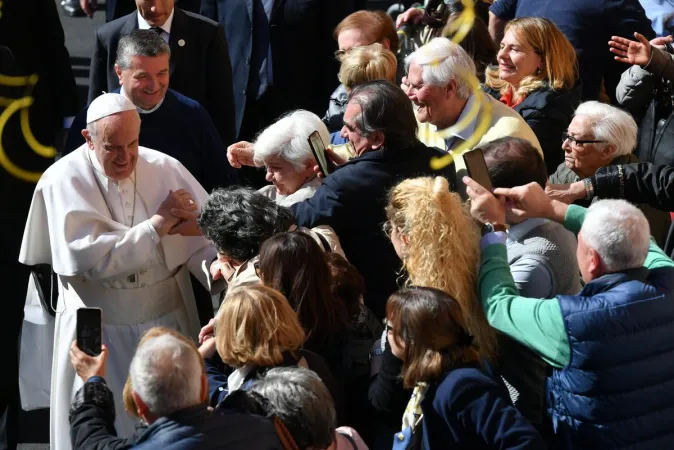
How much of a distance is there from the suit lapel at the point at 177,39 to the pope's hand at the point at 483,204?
10.3 ft

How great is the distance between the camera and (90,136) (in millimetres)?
4562

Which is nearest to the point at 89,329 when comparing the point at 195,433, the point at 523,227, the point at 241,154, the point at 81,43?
the point at 195,433

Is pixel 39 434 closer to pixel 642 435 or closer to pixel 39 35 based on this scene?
pixel 39 35

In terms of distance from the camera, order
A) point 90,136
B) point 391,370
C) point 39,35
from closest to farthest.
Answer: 1. point 391,370
2. point 90,136
3. point 39,35

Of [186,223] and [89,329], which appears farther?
[186,223]

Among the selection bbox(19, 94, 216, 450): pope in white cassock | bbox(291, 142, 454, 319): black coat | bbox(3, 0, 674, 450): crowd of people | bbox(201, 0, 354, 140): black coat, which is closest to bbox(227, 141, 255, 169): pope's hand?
bbox(3, 0, 674, 450): crowd of people

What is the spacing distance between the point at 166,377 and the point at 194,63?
3.74m

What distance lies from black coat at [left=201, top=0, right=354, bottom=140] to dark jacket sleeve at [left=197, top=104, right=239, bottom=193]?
5.83ft

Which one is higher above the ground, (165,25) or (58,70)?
(165,25)

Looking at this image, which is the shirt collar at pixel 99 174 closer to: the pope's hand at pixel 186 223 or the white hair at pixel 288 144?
the pope's hand at pixel 186 223

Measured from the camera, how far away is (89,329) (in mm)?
3715

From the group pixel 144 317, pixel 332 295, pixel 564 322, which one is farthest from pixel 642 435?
pixel 144 317

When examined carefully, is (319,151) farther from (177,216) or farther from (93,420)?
(93,420)

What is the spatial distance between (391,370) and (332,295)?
445 mm
